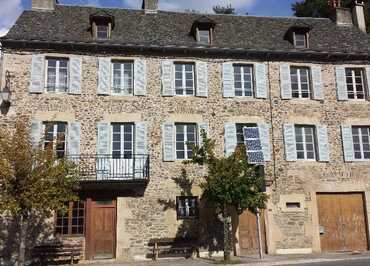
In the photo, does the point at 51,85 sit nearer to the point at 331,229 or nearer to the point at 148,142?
the point at 148,142

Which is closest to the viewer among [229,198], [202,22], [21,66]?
[229,198]

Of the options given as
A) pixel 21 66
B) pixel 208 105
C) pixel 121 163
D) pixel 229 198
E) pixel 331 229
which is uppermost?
pixel 21 66

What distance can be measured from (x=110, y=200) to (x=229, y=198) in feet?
14.5

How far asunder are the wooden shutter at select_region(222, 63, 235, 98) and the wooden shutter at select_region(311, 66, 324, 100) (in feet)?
10.8

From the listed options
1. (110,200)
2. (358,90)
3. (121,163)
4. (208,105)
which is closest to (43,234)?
(110,200)

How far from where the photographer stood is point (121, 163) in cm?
1570

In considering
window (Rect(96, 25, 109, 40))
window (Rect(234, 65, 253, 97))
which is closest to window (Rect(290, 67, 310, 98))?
window (Rect(234, 65, 253, 97))

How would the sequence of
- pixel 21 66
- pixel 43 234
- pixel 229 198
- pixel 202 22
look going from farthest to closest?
pixel 202 22 → pixel 21 66 → pixel 43 234 → pixel 229 198

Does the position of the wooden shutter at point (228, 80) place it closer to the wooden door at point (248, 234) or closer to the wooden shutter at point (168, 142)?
the wooden shutter at point (168, 142)

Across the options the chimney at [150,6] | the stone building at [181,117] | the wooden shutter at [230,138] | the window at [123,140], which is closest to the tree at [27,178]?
the stone building at [181,117]

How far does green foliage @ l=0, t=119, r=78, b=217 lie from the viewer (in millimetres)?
12117

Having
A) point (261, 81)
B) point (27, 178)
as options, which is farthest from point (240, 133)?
point (27, 178)

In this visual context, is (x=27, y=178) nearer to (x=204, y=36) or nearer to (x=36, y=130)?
(x=36, y=130)

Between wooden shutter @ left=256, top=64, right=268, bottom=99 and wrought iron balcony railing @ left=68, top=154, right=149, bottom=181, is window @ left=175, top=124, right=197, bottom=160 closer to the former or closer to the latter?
wrought iron balcony railing @ left=68, top=154, right=149, bottom=181
